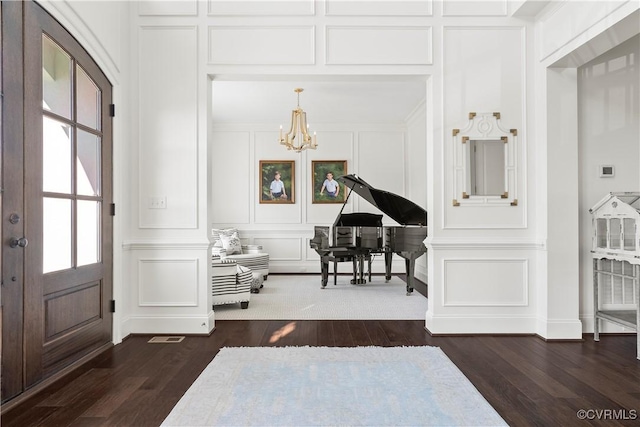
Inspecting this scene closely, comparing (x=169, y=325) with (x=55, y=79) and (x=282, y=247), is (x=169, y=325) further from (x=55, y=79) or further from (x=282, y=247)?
(x=282, y=247)

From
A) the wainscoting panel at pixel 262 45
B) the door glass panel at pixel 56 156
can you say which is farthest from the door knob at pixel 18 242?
the wainscoting panel at pixel 262 45

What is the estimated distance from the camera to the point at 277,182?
7.64m

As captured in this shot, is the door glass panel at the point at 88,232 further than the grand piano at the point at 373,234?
No

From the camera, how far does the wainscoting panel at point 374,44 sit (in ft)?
11.6

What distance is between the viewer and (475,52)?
355 centimetres

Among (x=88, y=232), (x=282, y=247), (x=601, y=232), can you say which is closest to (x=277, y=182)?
(x=282, y=247)

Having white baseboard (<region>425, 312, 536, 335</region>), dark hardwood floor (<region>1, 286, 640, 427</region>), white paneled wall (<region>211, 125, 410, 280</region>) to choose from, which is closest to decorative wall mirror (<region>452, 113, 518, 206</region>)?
white baseboard (<region>425, 312, 536, 335</region>)

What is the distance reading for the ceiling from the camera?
18.0 feet

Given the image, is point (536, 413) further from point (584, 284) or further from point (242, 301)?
point (242, 301)

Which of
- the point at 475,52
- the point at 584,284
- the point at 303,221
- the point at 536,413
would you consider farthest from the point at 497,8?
the point at 303,221

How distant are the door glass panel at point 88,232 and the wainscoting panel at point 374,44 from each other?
7.69 ft

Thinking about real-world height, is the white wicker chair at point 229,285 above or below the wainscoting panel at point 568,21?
below

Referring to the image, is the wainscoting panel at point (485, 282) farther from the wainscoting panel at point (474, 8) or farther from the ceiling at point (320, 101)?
the ceiling at point (320, 101)

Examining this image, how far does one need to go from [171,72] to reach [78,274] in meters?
1.88
